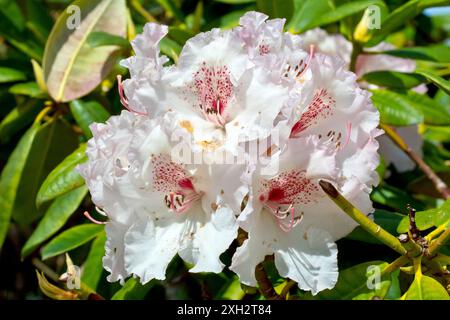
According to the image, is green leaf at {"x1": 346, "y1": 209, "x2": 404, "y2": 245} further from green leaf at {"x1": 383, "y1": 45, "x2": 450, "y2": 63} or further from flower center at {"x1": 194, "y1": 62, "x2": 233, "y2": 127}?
green leaf at {"x1": 383, "y1": 45, "x2": 450, "y2": 63}


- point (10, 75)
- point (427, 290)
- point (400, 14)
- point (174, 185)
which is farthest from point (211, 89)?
point (10, 75)

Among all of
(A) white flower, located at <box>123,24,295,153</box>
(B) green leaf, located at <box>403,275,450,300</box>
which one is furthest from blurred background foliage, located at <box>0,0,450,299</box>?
(A) white flower, located at <box>123,24,295,153</box>

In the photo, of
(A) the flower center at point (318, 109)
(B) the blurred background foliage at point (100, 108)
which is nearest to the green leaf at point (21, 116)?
(B) the blurred background foliage at point (100, 108)

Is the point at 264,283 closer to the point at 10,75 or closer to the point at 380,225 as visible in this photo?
the point at 380,225

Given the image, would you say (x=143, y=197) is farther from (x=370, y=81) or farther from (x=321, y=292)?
(x=370, y=81)

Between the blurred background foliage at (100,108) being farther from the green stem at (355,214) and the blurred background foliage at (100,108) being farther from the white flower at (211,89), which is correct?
the white flower at (211,89)
